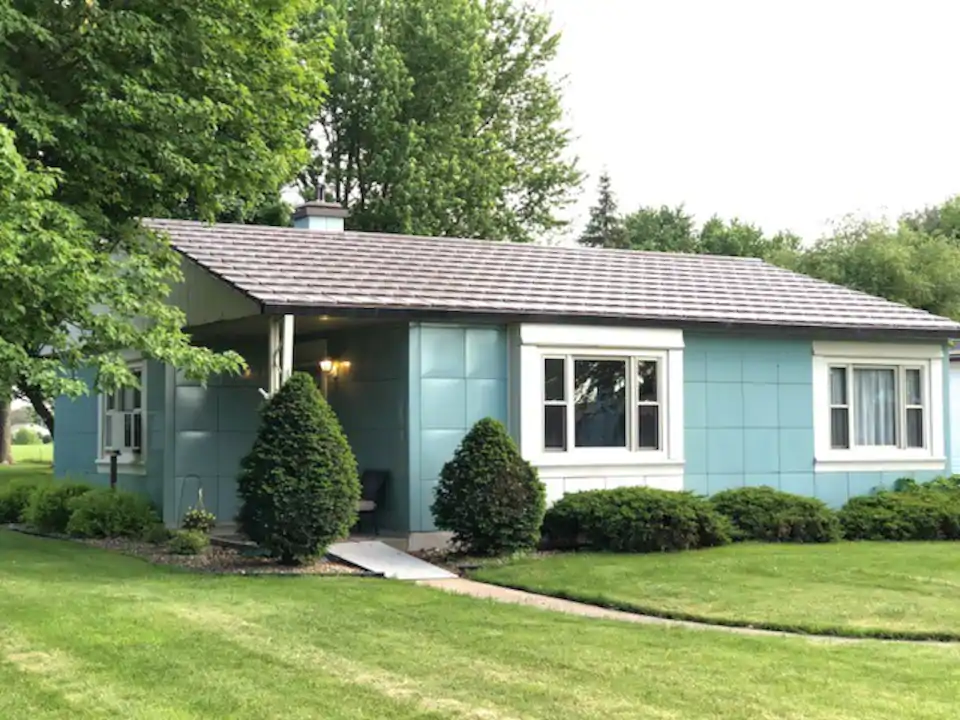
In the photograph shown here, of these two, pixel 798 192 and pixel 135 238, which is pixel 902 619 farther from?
pixel 798 192

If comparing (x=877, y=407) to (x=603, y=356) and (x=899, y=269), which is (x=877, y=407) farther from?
(x=899, y=269)

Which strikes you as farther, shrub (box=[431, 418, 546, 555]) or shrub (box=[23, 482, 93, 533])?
shrub (box=[23, 482, 93, 533])

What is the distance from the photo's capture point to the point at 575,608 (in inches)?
417

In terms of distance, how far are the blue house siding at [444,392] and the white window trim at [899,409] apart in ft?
17.4

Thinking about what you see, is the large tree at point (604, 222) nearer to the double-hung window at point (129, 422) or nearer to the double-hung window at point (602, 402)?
the double-hung window at point (129, 422)

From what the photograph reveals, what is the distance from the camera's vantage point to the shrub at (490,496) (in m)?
13.6

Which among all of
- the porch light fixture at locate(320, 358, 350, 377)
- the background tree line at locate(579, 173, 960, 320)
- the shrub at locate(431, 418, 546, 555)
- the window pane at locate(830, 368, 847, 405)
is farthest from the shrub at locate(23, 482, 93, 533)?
the background tree line at locate(579, 173, 960, 320)

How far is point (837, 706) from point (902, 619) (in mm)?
3463

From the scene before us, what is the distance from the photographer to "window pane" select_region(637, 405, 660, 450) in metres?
16.2

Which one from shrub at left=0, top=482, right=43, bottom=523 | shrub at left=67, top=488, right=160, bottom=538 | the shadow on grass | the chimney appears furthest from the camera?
the chimney

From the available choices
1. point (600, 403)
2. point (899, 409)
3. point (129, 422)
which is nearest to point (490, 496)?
point (600, 403)

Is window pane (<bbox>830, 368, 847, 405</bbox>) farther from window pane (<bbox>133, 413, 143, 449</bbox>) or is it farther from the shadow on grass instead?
window pane (<bbox>133, 413, 143, 449</bbox>)

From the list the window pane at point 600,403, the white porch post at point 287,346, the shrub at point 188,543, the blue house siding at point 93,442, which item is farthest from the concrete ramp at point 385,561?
the blue house siding at point 93,442

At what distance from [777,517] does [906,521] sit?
2.07 meters
